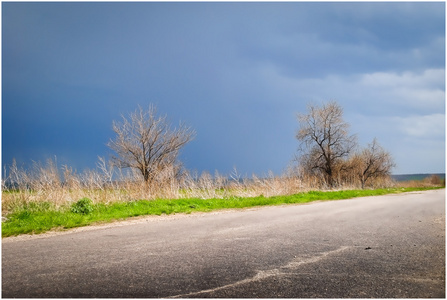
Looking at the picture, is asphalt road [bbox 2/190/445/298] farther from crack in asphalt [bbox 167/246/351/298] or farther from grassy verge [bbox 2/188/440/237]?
grassy verge [bbox 2/188/440/237]

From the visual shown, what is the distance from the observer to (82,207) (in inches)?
531

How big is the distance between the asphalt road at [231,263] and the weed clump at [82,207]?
13.8 feet

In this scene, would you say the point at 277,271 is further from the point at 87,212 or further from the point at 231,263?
the point at 87,212

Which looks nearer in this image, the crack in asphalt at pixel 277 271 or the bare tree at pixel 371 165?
the crack in asphalt at pixel 277 271

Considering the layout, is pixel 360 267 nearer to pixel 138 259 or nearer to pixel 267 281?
pixel 267 281

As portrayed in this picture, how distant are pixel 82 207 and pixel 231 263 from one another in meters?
10.2

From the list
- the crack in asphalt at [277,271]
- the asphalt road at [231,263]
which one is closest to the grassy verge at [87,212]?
the asphalt road at [231,263]

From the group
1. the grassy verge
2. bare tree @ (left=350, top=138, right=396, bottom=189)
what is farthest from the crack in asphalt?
bare tree @ (left=350, top=138, right=396, bottom=189)

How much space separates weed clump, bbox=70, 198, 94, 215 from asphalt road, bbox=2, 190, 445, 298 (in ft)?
13.8

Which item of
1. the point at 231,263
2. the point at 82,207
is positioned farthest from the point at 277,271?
the point at 82,207

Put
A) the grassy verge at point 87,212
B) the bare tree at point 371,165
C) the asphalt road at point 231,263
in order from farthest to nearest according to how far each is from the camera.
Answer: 1. the bare tree at point 371,165
2. the grassy verge at point 87,212
3. the asphalt road at point 231,263

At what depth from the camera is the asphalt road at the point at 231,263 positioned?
4.27 m

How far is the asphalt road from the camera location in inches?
168

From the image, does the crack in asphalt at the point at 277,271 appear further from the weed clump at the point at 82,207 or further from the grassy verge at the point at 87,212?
the weed clump at the point at 82,207
